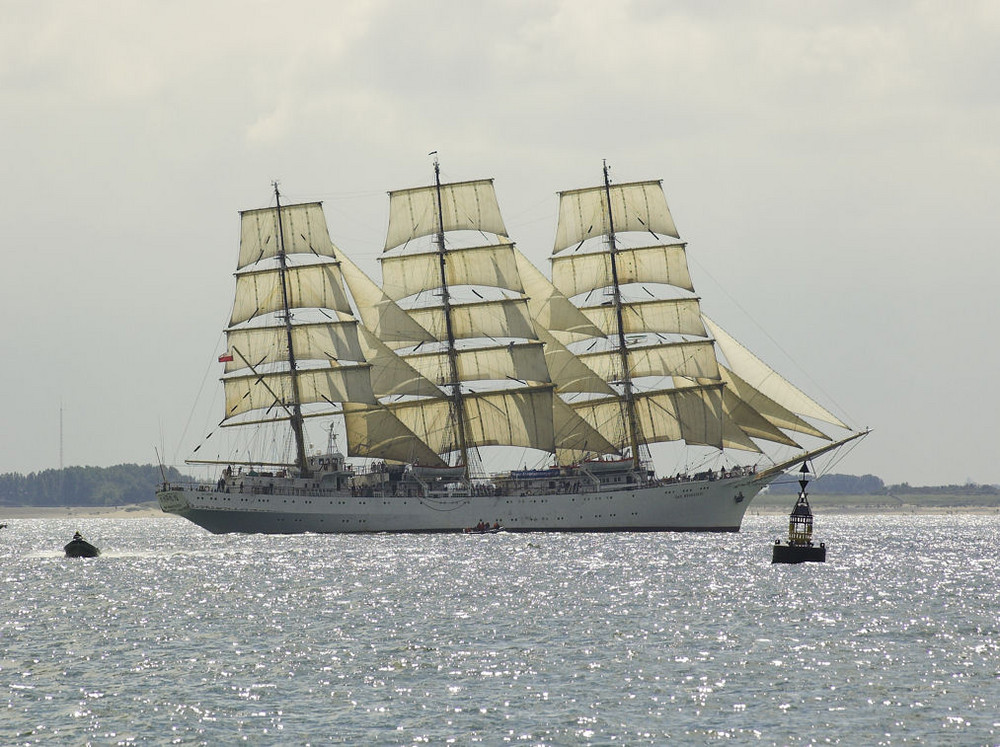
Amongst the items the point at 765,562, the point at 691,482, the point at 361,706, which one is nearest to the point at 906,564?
the point at 765,562

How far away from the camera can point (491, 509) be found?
102875 mm

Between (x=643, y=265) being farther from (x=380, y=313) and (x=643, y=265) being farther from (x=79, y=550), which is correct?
(x=79, y=550)

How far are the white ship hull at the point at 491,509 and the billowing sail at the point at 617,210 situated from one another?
64.6ft

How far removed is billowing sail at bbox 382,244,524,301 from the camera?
341ft

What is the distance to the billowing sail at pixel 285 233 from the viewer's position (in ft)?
339

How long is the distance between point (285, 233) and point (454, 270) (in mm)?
13147

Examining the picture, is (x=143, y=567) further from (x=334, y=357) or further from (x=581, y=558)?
(x=334, y=357)

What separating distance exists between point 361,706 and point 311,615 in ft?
56.8

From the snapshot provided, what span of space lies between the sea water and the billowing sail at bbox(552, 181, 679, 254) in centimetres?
4046

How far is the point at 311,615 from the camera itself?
4712cm

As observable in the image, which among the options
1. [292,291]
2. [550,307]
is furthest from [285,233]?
[550,307]

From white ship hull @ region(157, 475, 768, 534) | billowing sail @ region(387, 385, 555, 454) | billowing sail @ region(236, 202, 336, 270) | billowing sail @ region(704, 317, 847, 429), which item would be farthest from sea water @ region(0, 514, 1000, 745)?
billowing sail @ region(236, 202, 336, 270)

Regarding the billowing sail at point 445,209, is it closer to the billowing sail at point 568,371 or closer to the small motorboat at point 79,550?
the billowing sail at point 568,371

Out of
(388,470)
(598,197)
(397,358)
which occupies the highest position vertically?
(598,197)
